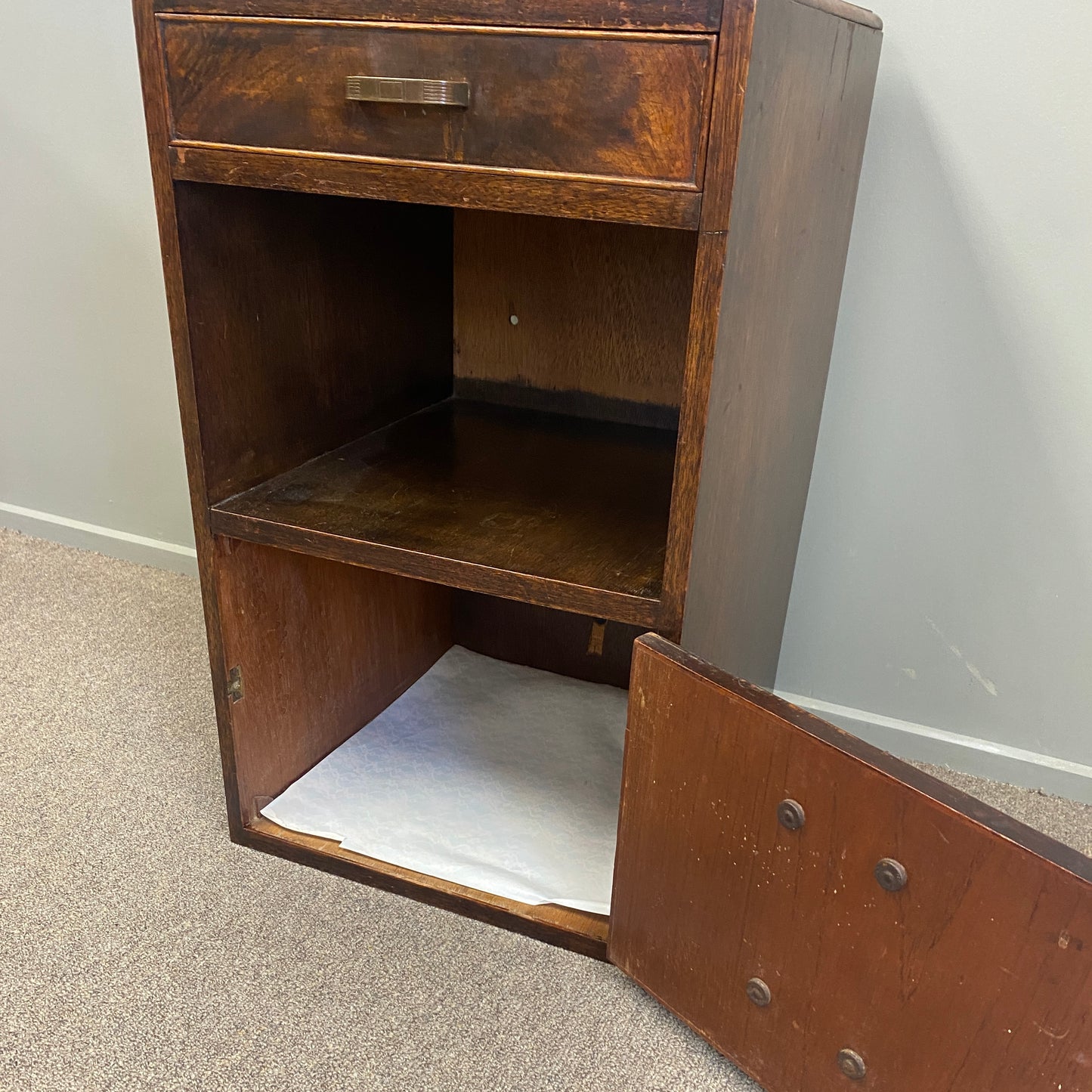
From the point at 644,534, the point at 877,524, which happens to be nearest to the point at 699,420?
the point at 644,534

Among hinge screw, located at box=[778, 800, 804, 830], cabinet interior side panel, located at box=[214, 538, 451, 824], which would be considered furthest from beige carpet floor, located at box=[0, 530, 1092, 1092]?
hinge screw, located at box=[778, 800, 804, 830]

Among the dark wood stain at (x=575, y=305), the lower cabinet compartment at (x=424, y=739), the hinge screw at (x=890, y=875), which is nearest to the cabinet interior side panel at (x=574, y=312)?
the dark wood stain at (x=575, y=305)

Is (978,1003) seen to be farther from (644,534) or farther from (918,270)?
(918,270)

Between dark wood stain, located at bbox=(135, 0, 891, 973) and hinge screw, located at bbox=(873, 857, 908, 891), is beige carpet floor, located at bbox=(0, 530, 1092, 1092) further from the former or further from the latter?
hinge screw, located at bbox=(873, 857, 908, 891)

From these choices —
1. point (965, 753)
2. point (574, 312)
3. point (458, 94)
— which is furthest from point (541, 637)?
point (458, 94)

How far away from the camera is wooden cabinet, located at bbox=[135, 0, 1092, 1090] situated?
0.58 metres

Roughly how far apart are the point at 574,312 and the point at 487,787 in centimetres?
53

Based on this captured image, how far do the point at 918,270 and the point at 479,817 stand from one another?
2.34ft

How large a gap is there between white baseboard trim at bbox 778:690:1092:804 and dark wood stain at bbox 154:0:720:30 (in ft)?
2.52

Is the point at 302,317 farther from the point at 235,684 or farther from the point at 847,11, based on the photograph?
the point at 847,11

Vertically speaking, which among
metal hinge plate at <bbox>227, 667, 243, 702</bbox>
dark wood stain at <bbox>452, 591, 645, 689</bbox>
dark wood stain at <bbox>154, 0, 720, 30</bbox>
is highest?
dark wood stain at <bbox>154, 0, 720, 30</bbox>

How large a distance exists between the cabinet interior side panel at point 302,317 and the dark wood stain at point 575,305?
41mm

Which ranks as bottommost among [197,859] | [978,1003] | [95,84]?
[197,859]

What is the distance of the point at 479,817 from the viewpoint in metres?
0.99
